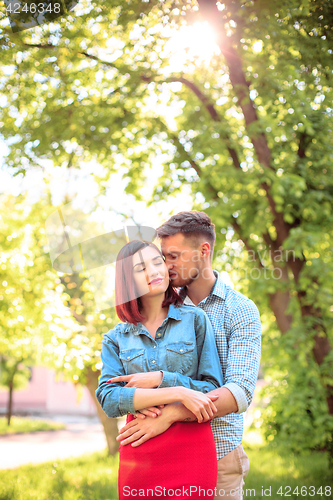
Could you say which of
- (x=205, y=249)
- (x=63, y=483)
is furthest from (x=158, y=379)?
(x=63, y=483)

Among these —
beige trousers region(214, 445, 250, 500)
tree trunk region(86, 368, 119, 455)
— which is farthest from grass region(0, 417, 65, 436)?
beige trousers region(214, 445, 250, 500)

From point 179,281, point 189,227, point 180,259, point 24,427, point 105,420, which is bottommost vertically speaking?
point 24,427

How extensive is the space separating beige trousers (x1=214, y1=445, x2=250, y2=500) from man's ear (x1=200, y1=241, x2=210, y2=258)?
3.33 ft

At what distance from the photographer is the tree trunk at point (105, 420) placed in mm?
7736

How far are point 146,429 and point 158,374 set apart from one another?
216mm

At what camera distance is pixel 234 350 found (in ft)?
6.41

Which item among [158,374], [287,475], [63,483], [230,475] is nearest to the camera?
[158,374]

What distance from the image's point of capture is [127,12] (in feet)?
14.7

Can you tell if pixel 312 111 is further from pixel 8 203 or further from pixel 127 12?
pixel 8 203

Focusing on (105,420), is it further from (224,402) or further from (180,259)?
(224,402)

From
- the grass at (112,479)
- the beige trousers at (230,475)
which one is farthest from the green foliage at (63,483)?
the beige trousers at (230,475)

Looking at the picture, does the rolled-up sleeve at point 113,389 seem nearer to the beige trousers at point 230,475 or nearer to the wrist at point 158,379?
the wrist at point 158,379

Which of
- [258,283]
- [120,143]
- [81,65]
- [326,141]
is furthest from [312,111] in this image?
[81,65]

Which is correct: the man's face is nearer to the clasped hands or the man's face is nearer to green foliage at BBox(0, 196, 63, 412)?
the clasped hands
